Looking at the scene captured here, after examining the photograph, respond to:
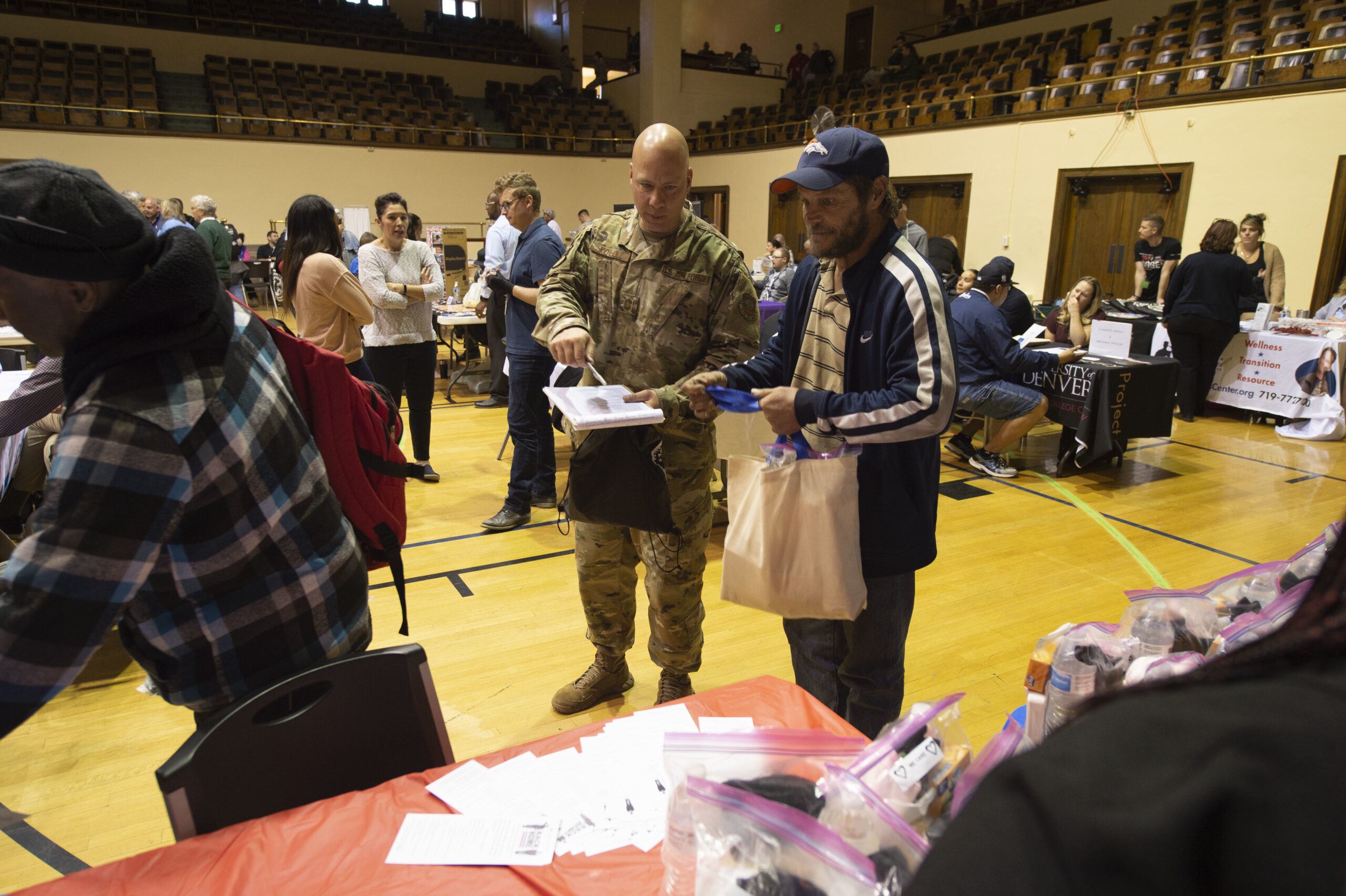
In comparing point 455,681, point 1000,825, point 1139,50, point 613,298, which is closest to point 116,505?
point 1000,825

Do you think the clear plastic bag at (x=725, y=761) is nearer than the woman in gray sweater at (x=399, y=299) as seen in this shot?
Yes

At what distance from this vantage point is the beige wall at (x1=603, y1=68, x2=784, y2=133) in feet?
56.5

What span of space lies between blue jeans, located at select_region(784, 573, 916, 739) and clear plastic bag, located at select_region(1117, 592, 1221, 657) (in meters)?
0.50

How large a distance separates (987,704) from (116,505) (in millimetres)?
2542

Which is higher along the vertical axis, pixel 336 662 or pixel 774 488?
pixel 774 488

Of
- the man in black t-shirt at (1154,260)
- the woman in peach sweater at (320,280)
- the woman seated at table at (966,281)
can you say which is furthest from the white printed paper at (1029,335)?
the woman in peach sweater at (320,280)

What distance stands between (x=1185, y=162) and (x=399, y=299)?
8994 mm

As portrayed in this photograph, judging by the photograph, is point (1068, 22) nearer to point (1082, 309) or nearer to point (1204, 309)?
point (1204, 309)

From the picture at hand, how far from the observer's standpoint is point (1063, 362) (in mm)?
5082

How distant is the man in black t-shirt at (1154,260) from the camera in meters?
7.66

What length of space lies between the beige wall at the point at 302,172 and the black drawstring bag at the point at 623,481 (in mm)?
13633

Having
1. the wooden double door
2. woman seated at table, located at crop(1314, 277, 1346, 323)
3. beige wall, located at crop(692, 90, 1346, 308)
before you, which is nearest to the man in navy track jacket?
woman seated at table, located at crop(1314, 277, 1346, 323)

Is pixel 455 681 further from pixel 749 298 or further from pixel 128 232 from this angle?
pixel 128 232

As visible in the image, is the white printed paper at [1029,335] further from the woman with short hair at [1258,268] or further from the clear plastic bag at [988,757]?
the clear plastic bag at [988,757]
